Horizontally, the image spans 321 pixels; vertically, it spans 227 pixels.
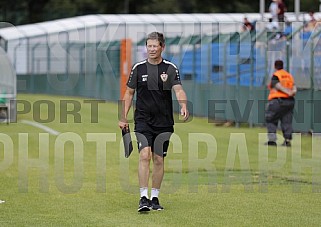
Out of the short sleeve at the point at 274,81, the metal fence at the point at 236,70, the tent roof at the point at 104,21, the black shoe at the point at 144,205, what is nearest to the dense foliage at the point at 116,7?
the tent roof at the point at 104,21

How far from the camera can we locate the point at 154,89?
11625 millimetres

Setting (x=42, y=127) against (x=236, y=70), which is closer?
(x=42, y=127)

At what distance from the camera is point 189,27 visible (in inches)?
1860

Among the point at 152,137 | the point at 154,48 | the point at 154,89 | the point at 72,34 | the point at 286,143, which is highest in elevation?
the point at 72,34

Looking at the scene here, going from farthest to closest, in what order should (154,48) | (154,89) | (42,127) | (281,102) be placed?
1. (42,127)
2. (281,102)
3. (154,89)
4. (154,48)

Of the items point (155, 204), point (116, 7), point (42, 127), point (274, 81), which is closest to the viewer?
point (155, 204)

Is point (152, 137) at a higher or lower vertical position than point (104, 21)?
Answer: lower

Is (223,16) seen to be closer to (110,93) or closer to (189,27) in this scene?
(189,27)

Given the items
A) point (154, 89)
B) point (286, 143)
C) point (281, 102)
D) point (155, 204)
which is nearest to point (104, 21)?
point (281, 102)

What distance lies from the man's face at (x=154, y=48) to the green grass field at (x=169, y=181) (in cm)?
188

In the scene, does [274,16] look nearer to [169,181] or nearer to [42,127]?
[42,127]

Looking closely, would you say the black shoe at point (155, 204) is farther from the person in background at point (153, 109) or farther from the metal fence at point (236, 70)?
the metal fence at point (236, 70)

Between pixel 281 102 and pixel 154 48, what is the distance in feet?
35.0

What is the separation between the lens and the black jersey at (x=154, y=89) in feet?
37.9
